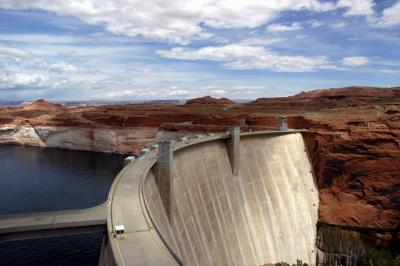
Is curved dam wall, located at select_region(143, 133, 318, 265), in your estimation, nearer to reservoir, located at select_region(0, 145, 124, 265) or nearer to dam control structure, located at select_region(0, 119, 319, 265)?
dam control structure, located at select_region(0, 119, 319, 265)

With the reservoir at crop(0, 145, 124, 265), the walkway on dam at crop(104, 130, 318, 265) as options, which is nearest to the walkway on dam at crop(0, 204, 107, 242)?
the walkway on dam at crop(104, 130, 318, 265)

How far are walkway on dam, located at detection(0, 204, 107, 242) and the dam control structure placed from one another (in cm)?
5

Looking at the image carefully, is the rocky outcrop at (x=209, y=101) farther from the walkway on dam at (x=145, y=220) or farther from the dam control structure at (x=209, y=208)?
the walkway on dam at (x=145, y=220)

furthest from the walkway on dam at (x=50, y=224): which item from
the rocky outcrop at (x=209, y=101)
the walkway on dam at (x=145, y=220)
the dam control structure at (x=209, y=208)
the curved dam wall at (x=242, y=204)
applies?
the rocky outcrop at (x=209, y=101)

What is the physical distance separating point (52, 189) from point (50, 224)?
3545 centimetres

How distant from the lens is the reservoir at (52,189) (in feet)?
98.9

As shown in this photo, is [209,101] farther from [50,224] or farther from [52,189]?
[50,224]

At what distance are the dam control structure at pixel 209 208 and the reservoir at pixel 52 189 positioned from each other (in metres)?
10.7

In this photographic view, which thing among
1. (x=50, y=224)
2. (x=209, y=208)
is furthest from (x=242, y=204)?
(x=50, y=224)

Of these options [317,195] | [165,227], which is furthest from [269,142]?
[165,227]

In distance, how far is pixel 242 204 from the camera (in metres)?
34.4

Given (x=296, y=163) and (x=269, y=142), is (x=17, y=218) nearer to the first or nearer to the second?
(x=269, y=142)

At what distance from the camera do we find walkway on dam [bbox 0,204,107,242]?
52.5ft

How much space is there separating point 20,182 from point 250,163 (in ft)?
117
